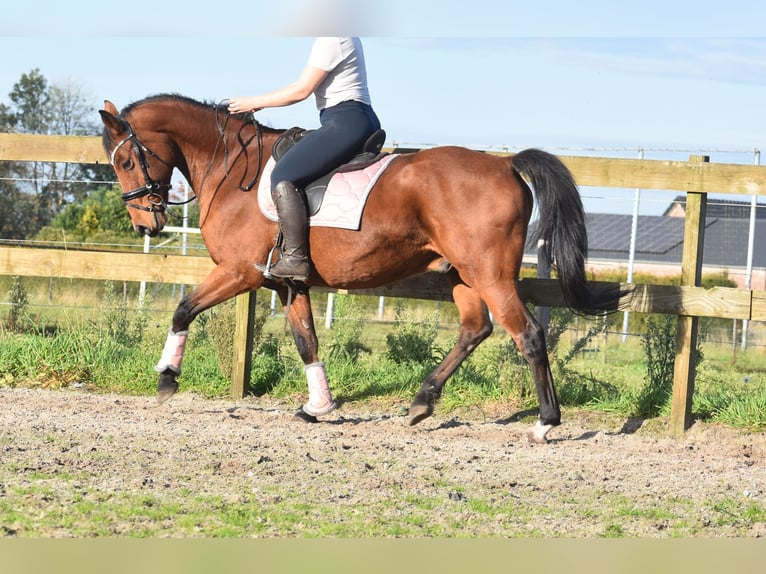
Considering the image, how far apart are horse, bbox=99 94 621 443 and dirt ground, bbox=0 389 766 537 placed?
0.46 metres

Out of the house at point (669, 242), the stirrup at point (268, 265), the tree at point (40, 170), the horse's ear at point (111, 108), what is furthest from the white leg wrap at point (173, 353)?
the house at point (669, 242)

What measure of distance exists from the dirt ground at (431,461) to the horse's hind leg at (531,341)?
198 mm

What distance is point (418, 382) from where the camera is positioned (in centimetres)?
715

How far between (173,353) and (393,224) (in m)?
1.79

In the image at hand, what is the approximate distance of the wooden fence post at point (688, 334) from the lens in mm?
6133

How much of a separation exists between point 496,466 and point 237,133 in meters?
3.03

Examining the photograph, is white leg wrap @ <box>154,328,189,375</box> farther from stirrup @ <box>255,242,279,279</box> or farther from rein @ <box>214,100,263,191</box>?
rein @ <box>214,100,263,191</box>

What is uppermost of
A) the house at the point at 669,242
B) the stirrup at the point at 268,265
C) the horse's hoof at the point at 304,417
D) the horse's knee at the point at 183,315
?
the house at the point at 669,242

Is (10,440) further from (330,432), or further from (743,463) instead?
(743,463)

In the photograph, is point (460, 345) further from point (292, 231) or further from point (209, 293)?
point (209, 293)

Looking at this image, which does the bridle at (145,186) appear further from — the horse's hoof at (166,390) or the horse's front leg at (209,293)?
the horse's hoof at (166,390)

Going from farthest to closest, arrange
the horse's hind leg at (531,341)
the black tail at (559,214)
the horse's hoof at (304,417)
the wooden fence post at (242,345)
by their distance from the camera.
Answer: the wooden fence post at (242,345)
the horse's hoof at (304,417)
the black tail at (559,214)
the horse's hind leg at (531,341)

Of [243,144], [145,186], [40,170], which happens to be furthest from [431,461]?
[40,170]

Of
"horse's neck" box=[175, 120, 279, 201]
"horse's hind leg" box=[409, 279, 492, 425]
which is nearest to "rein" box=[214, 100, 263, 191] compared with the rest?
"horse's neck" box=[175, 120, 279, 201]
